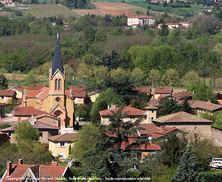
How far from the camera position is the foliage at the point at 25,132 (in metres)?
45.8

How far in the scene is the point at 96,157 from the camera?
28828 millimetres

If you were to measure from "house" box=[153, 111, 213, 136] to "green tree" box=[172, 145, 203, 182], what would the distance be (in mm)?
13711

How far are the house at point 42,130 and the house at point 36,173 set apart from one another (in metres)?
14.4

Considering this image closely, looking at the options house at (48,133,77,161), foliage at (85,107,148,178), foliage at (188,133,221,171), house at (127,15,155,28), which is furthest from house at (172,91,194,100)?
house at (127,15,155,28)

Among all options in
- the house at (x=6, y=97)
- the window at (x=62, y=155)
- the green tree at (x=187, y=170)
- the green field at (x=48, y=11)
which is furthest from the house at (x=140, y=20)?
the green tree at (x=187, y=170)

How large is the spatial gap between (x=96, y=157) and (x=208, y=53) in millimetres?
78011

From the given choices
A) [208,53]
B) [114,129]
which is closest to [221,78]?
[208,53]

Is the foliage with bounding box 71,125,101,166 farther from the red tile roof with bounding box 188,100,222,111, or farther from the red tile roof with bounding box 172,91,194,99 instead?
the red tile roof with bounding box 172,91,194,99

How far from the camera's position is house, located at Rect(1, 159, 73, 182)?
31.7m

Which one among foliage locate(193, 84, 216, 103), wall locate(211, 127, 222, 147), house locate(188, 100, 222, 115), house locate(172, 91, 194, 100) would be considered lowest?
house locate(172, 91, 194, 100)

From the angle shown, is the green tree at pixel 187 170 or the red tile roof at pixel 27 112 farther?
the red tile roof at pixel 27 112

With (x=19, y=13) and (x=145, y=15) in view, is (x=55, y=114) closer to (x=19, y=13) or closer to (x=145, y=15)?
(x=19, y=13)

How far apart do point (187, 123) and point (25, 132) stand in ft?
42.2

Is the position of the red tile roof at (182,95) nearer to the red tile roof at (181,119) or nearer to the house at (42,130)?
the red tile roof at (181,119)
